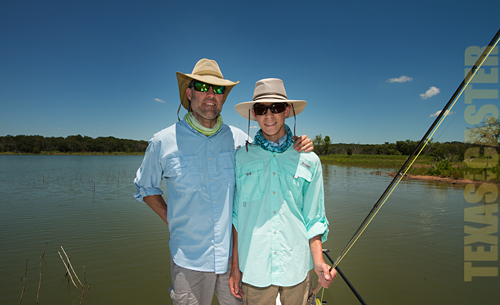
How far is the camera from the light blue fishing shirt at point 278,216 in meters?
1.82

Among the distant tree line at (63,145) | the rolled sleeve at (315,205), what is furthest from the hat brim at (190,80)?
the distant tree line at (63,145)

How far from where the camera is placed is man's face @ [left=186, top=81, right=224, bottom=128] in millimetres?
2330

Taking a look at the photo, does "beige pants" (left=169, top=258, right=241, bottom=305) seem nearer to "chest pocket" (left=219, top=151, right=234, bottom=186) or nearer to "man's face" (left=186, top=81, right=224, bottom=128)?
"chest pocket" (left=219, top=151, right=234, bottom=186)

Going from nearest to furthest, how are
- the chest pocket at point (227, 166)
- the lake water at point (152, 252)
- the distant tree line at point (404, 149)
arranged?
the chest pocket at point (227, 166), the lake water at point (152, 252), the distant tree line at point (404, 149)

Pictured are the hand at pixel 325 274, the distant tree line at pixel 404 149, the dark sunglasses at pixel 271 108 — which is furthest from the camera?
the distant tree line at pixel 404 149

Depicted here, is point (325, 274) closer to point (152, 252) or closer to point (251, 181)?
point (251, 181)

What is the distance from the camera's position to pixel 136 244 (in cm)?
764

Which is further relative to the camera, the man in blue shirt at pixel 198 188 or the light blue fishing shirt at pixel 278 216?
the man in blue shirt at pixel 198 188

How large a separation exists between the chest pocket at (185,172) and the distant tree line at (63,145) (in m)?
109

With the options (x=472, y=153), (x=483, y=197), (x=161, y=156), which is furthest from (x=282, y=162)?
(x=472, y=153)

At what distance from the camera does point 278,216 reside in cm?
187

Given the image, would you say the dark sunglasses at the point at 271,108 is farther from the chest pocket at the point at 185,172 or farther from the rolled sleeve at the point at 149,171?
the rolled sleeve at the point at 149,171

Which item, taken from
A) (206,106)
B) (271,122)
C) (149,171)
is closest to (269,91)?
(271,122)

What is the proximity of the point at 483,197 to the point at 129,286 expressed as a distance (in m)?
A: 21.4
